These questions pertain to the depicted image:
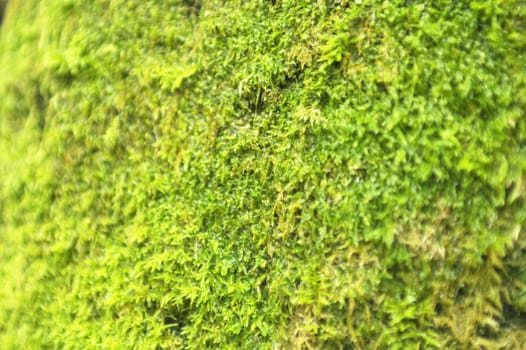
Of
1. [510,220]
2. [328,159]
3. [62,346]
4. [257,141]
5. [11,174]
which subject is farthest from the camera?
[11,174]

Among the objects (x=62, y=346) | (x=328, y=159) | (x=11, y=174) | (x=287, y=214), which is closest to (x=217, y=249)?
(x=287, y=214)

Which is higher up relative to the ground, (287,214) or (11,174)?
(287,214)

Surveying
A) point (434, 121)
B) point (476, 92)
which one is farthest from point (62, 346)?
point (476, 92)

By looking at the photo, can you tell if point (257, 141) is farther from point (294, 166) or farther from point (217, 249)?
point (217, 249)

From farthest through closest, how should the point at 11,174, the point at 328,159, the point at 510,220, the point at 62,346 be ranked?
the point at 11,174, the point at 62,346, the point at 328,159, the point at 510,220

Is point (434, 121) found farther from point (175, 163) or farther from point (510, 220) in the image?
point (175, 163)

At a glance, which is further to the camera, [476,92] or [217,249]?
[217,249]

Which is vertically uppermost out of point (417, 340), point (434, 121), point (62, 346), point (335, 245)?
point (434, 121)
